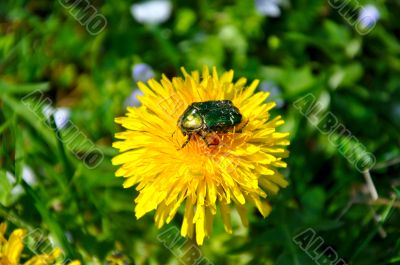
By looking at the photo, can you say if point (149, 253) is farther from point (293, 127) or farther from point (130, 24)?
point (130, 24)

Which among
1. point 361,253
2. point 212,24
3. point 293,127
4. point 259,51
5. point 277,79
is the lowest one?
point 361,253

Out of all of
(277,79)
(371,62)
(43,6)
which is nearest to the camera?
(277,79)

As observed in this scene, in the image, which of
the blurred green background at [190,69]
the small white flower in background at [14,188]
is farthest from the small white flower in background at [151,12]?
the small white flower in background at [14,188]

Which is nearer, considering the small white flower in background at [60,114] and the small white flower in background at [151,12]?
the small white flower in background at [60,114]

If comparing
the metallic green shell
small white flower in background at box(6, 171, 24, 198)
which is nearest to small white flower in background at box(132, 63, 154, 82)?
small white flower in background at box(6, 171, 24, 198)

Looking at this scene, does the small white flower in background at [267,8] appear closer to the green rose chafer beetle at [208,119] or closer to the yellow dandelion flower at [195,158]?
the yellow dandelion flower at [195,158]

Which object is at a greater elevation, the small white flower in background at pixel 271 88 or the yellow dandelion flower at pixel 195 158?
the small white flower in background at pixel 271 88

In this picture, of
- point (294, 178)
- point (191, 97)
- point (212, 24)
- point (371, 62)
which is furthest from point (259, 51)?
point (191, 97)

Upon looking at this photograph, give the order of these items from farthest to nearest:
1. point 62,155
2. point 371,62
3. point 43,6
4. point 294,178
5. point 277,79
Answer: point 43,6 < point 371,62 < point 277,79 < point 294,178 < point 62,155
